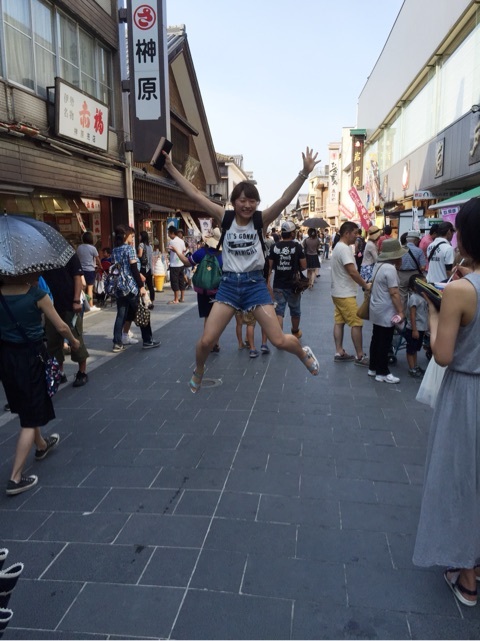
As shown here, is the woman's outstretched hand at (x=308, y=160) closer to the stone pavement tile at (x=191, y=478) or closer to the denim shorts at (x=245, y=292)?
the denim shorts at (x=245, y=292)

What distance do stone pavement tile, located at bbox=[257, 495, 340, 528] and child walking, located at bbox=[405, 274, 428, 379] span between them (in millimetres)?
3449

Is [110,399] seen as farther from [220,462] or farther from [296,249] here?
→ [296,249]

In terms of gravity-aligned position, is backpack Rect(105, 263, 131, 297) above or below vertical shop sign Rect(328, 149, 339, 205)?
below

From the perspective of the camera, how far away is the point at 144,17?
12492 millimetres

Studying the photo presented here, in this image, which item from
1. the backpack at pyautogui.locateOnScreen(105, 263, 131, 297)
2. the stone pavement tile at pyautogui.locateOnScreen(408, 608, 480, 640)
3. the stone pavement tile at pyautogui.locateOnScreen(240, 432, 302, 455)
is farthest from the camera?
the backpack at pyautogui.locateOnScreen(105, 263, 131, 297)

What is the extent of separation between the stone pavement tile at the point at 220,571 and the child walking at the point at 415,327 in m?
4.20

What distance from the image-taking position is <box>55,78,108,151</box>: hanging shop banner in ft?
32.7

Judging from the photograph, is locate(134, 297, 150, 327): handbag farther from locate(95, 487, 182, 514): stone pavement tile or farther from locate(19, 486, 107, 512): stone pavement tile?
locate(95, 487, 182, 514): stone pavement tile

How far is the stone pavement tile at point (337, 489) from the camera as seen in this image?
340 cm

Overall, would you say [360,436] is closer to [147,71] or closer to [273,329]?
[273,329]

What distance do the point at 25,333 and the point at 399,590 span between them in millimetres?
2858

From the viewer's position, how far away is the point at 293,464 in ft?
12.8

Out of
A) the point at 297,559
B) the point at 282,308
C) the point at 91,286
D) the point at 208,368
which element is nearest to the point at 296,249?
the point at 282,308

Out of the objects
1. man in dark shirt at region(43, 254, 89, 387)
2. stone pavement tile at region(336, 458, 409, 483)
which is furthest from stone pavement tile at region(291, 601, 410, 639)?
man in dark shirt at region(43, 254, 89, 387)
